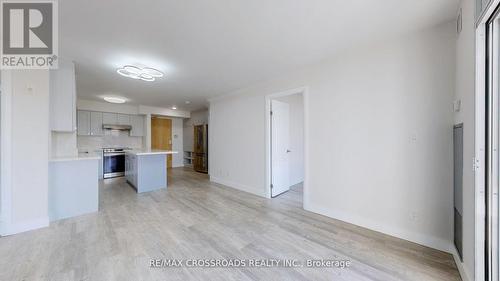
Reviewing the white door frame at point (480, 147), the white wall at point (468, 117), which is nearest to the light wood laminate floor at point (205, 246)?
the white wall at point (468, 117)

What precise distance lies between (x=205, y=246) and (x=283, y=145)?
8.98 feet

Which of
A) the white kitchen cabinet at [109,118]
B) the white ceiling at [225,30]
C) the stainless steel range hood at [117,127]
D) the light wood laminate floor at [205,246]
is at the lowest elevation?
the light wood laminate floor at [205,246]

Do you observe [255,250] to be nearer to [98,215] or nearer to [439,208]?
[439,208]

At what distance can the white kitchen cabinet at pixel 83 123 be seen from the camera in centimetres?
588

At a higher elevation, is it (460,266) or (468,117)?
(468,117)

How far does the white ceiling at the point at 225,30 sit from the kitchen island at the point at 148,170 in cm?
193

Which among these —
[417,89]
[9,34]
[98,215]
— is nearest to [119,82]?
[9,34]

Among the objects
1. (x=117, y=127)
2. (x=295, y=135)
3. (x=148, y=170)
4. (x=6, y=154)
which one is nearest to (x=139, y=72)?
(x=6, y=154)

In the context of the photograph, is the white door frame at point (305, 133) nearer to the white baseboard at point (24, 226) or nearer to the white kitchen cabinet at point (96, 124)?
the white baseboard at point (24, 226)

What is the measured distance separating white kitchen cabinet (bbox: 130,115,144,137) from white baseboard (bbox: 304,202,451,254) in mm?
6602

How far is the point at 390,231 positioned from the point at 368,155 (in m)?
0.98

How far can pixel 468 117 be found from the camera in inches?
61.5

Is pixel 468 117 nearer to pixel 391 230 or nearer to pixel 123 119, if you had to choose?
pixel 391 230

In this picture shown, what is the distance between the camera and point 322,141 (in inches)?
123
